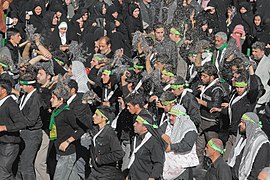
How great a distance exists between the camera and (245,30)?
20.4 meters

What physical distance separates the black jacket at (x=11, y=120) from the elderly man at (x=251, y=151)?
11.8 feet

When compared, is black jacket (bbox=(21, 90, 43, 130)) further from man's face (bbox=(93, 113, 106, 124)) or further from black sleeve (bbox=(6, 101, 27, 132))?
man's face (bbox=(93, 113, 106, 124))

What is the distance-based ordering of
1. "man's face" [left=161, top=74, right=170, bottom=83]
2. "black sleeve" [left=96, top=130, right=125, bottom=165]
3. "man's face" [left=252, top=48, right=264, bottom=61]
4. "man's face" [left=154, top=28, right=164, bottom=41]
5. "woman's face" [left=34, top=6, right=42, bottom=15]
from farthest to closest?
"woman's face" [left=34, top=6, right=42, bottom=15] → "man's face" [left=154, top=28, right=164, bottom=41] → "man's face" [left=252, top=48, right=264, bottom=61] → "man's face" [left=161, top=74, right=170, bottom=83] → "black sleeve" [left=96, top=130, right=125, bottom=165]

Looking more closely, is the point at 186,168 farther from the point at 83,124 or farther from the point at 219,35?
the point at 219,35

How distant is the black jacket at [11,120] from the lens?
1259 cm

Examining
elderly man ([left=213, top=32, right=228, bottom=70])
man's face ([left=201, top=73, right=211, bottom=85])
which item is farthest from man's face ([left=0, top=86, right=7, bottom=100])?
elderly man ([left=213, top=32, right=228, bottom=70])

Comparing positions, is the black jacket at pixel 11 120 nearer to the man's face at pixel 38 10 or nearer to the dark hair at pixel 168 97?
the dark hair at pixel 168 97

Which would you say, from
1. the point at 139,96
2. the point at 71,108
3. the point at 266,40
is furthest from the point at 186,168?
the point at 266,40

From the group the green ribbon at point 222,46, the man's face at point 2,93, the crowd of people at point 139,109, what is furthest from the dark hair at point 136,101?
the green ribbon at point 222,46

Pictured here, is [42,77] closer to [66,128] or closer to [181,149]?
[66,128]

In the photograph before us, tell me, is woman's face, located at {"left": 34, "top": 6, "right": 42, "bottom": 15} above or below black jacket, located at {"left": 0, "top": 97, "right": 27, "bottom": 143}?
below

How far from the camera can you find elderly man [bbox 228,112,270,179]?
36.2 ft

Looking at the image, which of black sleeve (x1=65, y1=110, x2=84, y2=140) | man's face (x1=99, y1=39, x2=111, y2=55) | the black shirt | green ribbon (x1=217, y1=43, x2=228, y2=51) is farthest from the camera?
green ribbon (x1=217, y1=43, x2=228, y2=51)

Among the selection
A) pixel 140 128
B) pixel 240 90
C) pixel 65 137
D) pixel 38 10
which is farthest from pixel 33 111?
pixel 38 10
